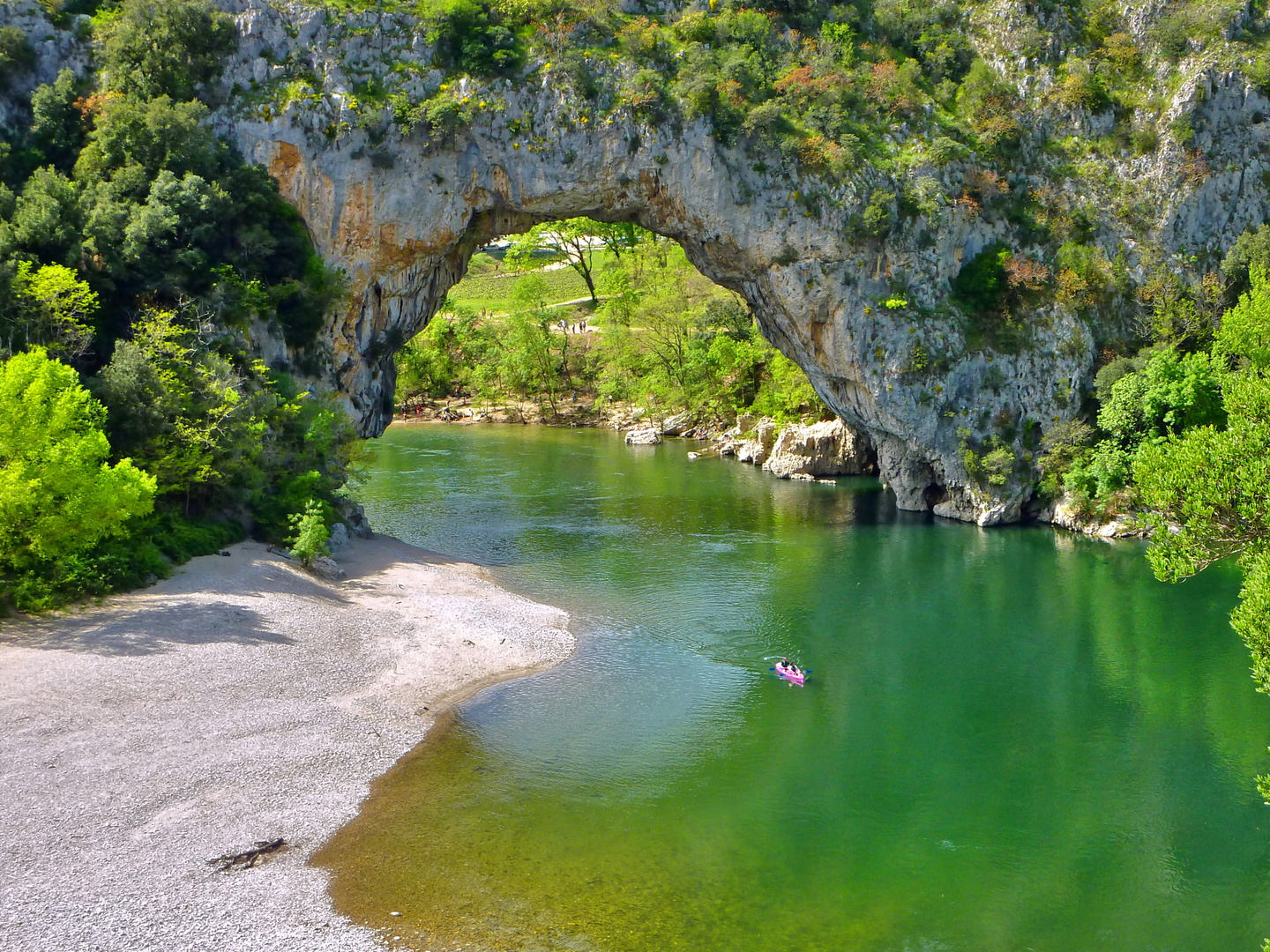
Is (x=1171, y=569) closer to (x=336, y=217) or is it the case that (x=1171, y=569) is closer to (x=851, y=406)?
(x=851, y=406)

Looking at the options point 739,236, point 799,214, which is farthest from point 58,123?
point 799,214

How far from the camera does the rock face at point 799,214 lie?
129ft

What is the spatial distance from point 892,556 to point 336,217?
27.3 metres

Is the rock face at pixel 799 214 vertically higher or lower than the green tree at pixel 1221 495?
higher

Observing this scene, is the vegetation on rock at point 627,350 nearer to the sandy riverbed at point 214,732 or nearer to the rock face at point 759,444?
the rock face at point 759,444

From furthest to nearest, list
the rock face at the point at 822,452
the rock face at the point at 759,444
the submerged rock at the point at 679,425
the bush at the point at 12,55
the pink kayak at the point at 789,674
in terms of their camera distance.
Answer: the submerged rock at the point at 679,425
the rock face at the point at 759,444
the rock face at the point at 822,452
the bush at the point at 12,55
the pink kayak at the point at 789,674

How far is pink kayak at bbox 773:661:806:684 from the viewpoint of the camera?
83.4 ft

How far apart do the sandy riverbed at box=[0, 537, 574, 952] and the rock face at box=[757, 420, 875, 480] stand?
3109 centimetres

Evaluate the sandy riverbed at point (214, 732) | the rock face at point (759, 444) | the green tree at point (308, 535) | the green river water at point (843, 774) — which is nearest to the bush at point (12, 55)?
the green tree at point (308, 535)

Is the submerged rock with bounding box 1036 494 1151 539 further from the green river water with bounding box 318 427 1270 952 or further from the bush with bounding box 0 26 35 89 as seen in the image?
the bush with bounding box 0 26 35 89

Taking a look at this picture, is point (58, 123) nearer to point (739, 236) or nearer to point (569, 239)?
point (739, 236)

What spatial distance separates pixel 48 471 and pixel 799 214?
105 feet

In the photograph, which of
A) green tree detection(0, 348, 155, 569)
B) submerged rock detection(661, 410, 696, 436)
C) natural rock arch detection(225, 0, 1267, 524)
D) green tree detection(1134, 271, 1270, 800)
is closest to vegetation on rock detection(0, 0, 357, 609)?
green tree detection(0, 348, 155, 569)

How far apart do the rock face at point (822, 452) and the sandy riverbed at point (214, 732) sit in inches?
1224
